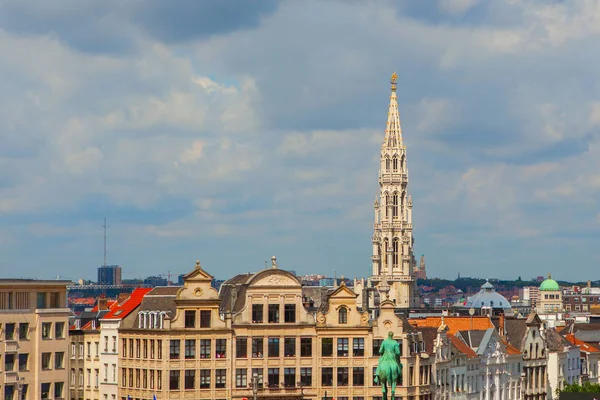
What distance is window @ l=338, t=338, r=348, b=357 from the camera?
167 metres

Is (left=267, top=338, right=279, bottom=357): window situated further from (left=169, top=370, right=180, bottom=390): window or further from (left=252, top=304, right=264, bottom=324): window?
(left=169, top=370, right=180, bottom=390): window

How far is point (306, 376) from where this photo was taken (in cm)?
16625

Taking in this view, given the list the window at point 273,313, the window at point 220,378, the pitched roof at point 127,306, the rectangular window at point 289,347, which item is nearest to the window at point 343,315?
the rectangular window at point 289,347

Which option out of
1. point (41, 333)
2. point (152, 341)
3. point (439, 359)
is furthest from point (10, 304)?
point (439, 359)

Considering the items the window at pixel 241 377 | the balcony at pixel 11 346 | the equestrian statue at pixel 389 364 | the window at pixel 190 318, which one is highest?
the window at pixel 190 318

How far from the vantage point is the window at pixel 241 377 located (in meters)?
164

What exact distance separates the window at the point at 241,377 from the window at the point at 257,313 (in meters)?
4.99

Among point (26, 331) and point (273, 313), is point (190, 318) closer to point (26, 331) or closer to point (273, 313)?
point (273, 313)

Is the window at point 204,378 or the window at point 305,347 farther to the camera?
the window at point 305,347

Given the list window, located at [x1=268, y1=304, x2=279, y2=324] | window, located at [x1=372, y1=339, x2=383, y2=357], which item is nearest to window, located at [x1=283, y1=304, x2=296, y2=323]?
window, located at [x1=268, y1=304, x2=279, y2=324]

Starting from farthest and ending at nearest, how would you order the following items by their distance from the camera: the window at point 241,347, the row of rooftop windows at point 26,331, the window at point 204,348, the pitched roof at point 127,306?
the pitched roof at point 127,306 < the window at point 241,347 < the window at point 204,348 < the row of rooftop windows at point 26,331

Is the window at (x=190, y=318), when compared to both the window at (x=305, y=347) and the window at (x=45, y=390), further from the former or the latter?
the window at (x=45, y=390)

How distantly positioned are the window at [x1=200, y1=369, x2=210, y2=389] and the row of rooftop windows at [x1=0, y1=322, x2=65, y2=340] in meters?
26.0

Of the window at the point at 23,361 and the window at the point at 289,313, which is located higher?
the window at the point at 289,313
